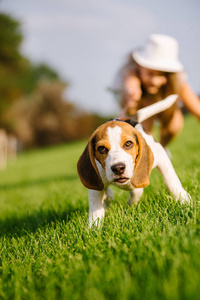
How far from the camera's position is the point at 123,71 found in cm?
425

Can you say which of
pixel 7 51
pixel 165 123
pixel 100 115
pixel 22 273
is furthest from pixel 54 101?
pixel 22 273

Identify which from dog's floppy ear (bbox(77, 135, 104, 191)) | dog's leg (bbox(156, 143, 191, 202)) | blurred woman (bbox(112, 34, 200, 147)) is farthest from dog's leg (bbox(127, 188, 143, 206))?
blurred woman (bbox(112, 34, 200, 147))

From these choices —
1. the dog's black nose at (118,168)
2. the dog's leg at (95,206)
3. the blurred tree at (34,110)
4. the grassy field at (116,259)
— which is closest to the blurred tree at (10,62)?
the blurred tree at (34,110)

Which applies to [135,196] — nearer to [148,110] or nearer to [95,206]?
[95,206]

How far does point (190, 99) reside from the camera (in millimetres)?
4137

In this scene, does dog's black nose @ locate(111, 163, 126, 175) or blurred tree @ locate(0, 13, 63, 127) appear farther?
blurred tree @ locate(0, 13, 63, 127)

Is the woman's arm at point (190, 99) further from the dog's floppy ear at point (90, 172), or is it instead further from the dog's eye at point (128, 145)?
the dog's floppy ear at point (90, 172)

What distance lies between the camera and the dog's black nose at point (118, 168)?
2.12 metres

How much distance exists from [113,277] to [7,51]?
3713cm

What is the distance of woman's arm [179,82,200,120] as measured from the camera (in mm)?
4113

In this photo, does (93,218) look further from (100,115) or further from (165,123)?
(100,115)

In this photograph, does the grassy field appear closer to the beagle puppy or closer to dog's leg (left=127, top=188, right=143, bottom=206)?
dog's leg (left=127, top=188, right=143, bottom=206)

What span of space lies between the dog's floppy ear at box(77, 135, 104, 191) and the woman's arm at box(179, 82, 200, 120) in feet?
7.44

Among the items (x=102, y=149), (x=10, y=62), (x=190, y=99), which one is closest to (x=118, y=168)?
(x=102, y=149)
